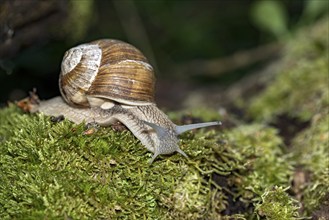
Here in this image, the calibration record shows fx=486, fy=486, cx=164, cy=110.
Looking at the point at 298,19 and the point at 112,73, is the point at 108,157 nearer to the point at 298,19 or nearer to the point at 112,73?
the point at 112,73

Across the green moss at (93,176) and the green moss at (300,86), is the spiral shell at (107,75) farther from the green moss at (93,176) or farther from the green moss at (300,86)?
the green moss at (300,86)

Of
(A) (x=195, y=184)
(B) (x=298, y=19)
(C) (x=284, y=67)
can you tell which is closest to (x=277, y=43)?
(B) (x=298, y=19)

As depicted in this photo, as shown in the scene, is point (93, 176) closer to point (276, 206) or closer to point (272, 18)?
point (276, 206)

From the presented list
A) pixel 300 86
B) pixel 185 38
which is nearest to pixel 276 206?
pixel 300 86

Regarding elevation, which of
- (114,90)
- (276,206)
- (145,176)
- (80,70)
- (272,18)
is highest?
(80,70)

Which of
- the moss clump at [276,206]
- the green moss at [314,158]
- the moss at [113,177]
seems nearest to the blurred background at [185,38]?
the green moss at [314,158]

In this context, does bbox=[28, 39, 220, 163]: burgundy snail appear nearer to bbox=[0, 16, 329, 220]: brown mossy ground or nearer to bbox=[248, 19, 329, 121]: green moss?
bbox=[0, 16, 329, 220]: brown mossy ground
